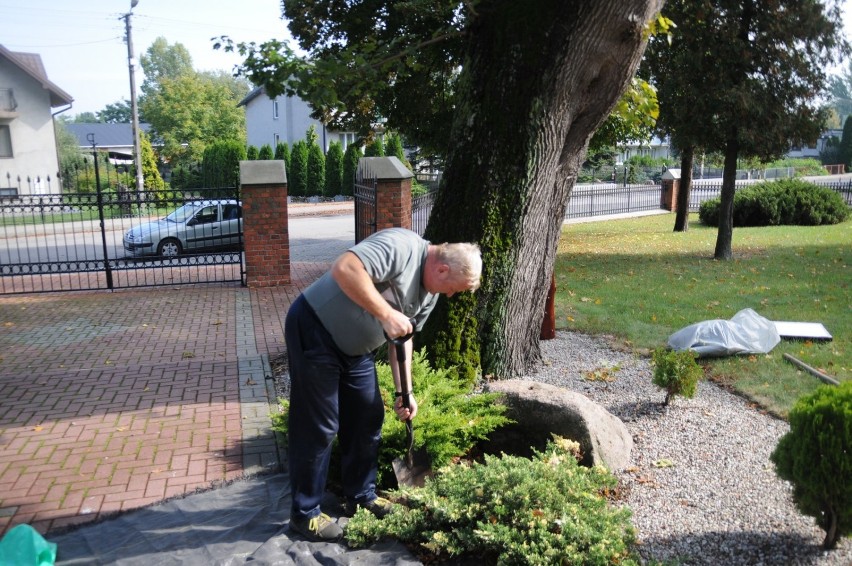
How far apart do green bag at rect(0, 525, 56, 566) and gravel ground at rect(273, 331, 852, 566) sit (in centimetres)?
283

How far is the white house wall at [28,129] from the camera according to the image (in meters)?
35.8

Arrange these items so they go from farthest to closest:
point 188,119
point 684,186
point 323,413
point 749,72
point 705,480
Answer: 1. point 188,119
2. point 684,186
3. point 749,72
4. point 705,480
5. point 323,413

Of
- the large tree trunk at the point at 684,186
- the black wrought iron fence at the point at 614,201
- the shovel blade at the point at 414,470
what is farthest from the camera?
the black wrought iron fence at the point at 614,201

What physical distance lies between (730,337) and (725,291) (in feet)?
12.3

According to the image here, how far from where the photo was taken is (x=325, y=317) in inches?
130

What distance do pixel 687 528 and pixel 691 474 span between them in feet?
2.33

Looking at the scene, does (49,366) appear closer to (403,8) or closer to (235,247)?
(403,8)

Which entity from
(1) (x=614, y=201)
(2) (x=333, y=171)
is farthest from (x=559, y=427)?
(2) (x=333, y=171)

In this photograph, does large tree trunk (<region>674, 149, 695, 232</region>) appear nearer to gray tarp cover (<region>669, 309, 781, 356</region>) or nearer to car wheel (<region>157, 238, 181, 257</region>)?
gray tarp cover (<region>669, 309, 781, 356</region>)

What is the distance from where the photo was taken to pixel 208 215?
1552 cm

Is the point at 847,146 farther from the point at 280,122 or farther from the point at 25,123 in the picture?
the point at 25,123

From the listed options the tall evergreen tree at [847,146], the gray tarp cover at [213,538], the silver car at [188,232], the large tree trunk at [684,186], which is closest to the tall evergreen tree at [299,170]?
the silver car at [188,232]

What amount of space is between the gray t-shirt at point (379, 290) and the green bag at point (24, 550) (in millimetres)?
1714

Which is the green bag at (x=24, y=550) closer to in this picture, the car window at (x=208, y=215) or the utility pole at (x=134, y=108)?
the car window at (x=208, y=215)
